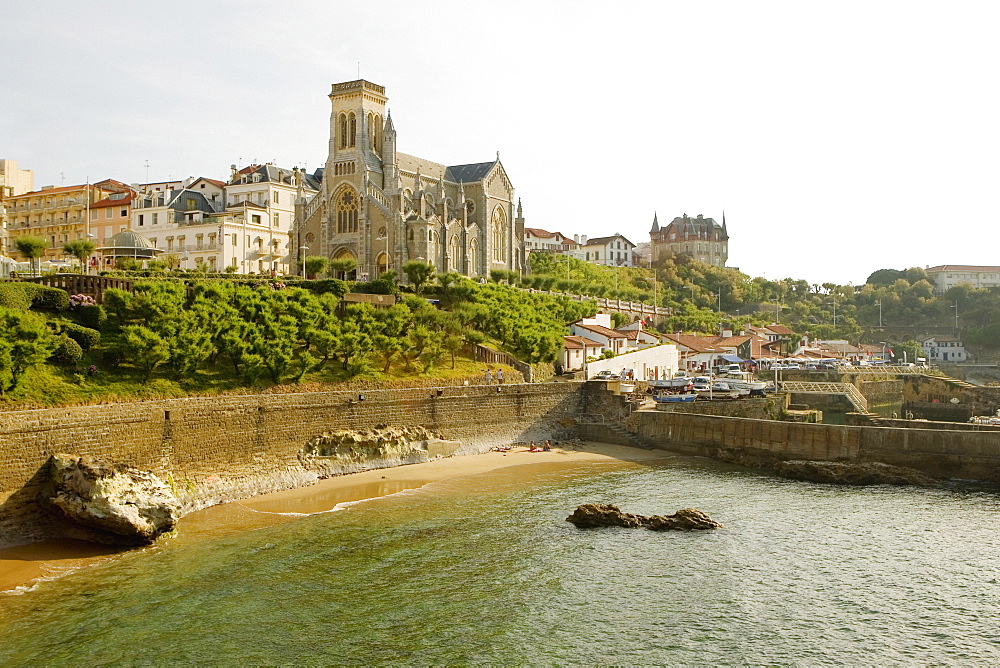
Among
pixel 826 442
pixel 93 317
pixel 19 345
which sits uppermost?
pixel 93 317

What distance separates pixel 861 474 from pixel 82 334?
34259 mm

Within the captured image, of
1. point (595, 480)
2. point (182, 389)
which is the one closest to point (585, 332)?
point (595, 480)

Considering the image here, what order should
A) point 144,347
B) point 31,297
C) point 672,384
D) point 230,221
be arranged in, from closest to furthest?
point 144,347 < point 31,297 < point 672,384 < point 230,221

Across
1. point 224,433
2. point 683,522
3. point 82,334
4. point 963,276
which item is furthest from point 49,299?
point 963,276

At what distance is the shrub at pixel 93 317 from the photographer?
1537 inches

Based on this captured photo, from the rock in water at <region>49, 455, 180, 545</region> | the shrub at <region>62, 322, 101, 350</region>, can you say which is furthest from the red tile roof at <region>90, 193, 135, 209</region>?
the rock in water at <region>49, 455, 180, 545</region>

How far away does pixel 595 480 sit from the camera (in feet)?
121

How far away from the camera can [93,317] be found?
39125 millimetres

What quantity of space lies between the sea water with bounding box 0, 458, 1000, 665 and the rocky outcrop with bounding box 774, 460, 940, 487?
4051mm

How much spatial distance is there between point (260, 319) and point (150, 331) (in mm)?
8258

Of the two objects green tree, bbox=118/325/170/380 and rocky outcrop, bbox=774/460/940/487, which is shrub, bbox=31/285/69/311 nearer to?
green tree, bbox=118/325/170/380

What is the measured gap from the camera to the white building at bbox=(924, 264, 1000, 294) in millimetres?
156125

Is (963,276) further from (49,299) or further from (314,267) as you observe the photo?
(49,299)

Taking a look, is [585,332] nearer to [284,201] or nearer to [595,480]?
[595,480]
